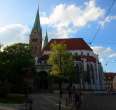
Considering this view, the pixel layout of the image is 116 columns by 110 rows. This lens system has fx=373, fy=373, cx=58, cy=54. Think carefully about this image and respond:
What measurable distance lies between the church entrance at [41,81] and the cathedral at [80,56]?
11707mm

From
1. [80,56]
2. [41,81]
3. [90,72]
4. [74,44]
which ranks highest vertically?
[74,44]

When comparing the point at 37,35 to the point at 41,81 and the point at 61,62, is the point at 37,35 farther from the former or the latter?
the point at 61,62

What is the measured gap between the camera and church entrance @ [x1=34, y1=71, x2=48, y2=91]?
94481 mm

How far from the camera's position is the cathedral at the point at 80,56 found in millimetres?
117125

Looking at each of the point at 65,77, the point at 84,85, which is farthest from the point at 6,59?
the point at 84,85

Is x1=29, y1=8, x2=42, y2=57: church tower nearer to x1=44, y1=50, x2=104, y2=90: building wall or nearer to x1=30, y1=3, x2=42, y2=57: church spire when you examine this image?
→ x1=30, y1=3, x2=42, y2=57: church spire

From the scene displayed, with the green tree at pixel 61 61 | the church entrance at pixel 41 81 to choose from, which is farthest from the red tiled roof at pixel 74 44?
the green tree at pixel 61 61

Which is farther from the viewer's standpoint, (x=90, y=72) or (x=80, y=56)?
(x=80, y=56)

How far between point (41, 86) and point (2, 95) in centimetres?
4445

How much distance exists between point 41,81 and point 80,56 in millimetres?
31185

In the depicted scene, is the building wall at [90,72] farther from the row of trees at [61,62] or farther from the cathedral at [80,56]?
the row of trees at [61,62]

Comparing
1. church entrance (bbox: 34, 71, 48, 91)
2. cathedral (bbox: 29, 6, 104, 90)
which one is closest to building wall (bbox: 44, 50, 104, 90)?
cathedral (bbox: 29, 6, 104, 90)

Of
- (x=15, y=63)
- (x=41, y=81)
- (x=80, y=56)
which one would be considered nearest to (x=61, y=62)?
(x=15, y=63)

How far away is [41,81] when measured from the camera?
96000mm
